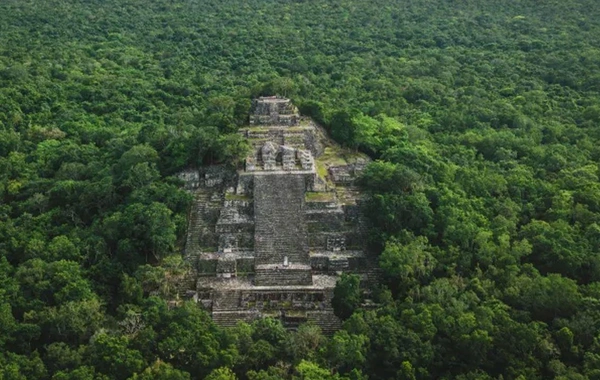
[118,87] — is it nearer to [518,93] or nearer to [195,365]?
[518,93]

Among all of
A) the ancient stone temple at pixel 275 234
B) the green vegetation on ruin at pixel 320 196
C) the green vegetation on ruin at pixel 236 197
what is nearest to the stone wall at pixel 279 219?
the ancient stone temple at pixel 275 234

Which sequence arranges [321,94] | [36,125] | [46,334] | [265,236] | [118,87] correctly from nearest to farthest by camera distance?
[46,334], [265,236], [36,125], [321,94], [118,87]

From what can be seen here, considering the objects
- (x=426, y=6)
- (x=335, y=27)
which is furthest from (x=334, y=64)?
(x=426, y=6)

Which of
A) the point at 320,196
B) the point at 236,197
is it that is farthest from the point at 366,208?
the point at 236,197

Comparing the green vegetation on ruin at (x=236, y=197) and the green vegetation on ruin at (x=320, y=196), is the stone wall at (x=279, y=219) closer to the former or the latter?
the green vegetation on ruin at (x=320, y=196)

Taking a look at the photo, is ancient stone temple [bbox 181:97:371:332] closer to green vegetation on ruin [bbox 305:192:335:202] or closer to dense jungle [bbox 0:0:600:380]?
green vegetation on ruin [bbox 305:192:335:202]

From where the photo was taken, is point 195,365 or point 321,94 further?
point 321,94

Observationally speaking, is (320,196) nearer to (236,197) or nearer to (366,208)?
(366,208)

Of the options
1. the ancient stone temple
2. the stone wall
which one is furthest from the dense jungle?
the stone wall
